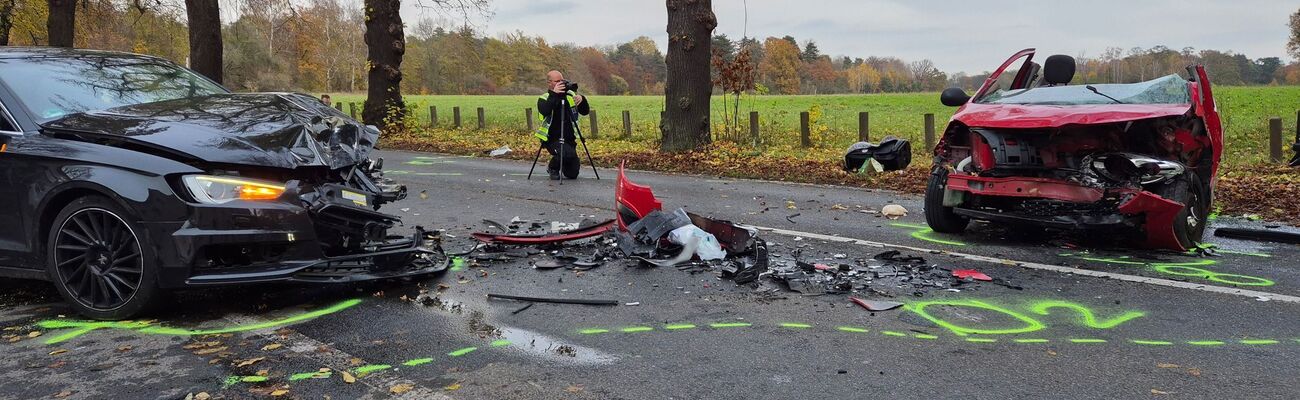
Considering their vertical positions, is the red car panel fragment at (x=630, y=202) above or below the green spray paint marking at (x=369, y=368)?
above

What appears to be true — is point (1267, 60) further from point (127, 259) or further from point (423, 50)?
point (423, 50)

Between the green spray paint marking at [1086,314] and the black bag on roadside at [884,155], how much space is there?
6.92 m

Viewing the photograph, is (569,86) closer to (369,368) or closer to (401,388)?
(369,368)

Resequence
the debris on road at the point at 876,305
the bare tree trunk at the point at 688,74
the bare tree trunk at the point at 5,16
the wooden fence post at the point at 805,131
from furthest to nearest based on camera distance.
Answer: the bare tree trunk at the point at 5,16
the wooden fence post at the point at 805,131
the bare tree trunk at the point at 688,74
the debris on road at the point at 876,305

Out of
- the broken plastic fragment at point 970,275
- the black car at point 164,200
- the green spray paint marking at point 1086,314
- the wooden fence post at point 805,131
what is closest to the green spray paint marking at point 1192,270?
the broken plastic fragment at point 970,275

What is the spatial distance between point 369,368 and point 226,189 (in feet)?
4.54

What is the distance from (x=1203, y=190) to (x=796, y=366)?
439cm

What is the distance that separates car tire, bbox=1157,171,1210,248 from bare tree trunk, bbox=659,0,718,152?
9.51 metres

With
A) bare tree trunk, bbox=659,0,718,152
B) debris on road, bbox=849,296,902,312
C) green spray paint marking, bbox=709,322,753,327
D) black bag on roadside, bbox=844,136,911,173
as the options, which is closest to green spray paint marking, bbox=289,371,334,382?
green spray paint marking, bbox=709,322,753,327

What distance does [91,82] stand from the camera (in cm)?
536

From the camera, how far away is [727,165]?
13.5 meters

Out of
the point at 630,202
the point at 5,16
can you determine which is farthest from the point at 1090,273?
the point at 5,16

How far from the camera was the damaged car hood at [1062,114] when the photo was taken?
607 centimetres

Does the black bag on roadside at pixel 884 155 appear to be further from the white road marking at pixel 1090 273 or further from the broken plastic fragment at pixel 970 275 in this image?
the broken plastic fragment at pixel 970 275
